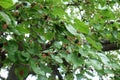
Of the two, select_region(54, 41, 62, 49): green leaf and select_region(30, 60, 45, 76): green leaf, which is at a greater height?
select_region(54, 41, 62, 49): green leaf

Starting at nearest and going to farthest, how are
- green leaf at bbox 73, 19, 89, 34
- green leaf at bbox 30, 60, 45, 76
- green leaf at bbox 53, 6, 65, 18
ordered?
1. green leaf at bbox 73, 19, 89, 34
2. green leaf at bbox 53, 6, 65, 18
3. green leaf at bbox 30, 60, 45, 76

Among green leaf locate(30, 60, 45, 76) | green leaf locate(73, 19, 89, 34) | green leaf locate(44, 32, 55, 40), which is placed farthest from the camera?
green leaf locate(44, 32, 55, 40)

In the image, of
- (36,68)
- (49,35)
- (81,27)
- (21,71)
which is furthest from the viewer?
(21,71)

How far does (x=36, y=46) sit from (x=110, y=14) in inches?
24.5

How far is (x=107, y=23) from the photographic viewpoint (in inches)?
98.3

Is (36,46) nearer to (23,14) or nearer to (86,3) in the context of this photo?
(23,14)

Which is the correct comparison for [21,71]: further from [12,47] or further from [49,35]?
[49,35]

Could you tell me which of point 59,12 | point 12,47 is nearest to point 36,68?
point 12,47

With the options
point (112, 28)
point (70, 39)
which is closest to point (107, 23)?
point (112, 28)

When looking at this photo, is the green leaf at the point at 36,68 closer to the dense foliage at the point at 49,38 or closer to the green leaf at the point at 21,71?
the dense foliage at the point at 49,38

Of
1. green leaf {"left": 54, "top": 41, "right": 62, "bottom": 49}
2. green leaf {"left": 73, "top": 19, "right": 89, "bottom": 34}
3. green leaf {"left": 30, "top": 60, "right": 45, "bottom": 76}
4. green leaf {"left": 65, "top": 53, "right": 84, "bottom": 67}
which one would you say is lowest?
green leaf {"left": 30, "top": 60, "right": 45, "bottom": 76}

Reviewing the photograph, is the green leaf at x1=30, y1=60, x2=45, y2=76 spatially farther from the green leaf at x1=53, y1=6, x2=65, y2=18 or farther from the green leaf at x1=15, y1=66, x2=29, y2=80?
the green leaf at x1=53, y1=6, x2=65, y2=18

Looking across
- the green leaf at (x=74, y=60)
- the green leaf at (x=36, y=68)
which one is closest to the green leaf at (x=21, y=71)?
the green leaf at (x=36, y=68)

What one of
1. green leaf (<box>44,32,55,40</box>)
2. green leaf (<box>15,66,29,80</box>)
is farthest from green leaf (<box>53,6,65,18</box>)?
green leaf (<box>15,66,29,80</box>)
